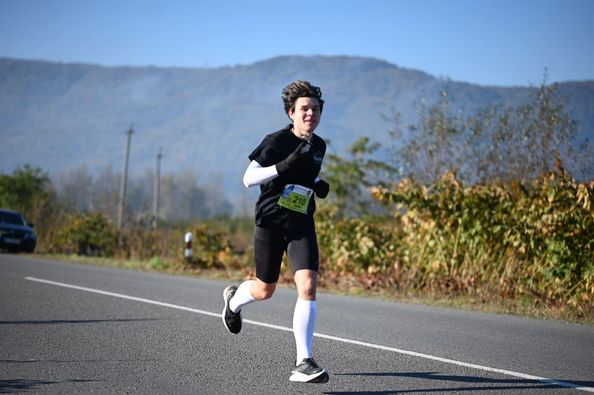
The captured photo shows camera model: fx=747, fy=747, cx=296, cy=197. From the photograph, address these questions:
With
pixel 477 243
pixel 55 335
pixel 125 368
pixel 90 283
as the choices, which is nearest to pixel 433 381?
pixel 125 368

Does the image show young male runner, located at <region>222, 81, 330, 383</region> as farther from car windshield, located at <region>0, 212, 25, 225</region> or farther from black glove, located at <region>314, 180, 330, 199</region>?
car windshield, located at <region>0, 212, 25, 225</region>

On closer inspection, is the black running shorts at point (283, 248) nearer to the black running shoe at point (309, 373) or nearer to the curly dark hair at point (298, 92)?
the black running shoe at point (309, 373)

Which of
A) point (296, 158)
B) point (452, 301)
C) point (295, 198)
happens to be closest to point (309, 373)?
point (295, 198)

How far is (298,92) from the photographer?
559 cm

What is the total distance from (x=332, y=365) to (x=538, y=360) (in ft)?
6.38

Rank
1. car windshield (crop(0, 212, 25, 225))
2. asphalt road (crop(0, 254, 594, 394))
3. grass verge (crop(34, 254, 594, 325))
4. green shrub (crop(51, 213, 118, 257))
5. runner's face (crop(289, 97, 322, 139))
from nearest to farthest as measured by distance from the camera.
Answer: asphalt road (crop(0, 254, 594, 394)), runner's face (crop(289, 97, 322, 139)), grass verge (crop(34, 254, 594, 325)), green shrub (crop(51, 213, 118, 257)), car windshield (crop(0, 212, 25, 225))

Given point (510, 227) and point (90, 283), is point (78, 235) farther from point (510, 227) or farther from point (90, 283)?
point (510, 227)

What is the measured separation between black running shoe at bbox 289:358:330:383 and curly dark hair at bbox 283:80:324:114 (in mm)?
1873

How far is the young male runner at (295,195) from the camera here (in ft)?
17.9

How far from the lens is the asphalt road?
5.36 m

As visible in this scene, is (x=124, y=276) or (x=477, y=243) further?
(x=124, y=276)

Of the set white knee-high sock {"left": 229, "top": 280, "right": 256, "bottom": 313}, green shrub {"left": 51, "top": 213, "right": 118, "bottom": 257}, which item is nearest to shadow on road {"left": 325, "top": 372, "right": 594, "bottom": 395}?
white knee-high sock {"left": 229, "top": 280, "right": 256, "bottom": 313}

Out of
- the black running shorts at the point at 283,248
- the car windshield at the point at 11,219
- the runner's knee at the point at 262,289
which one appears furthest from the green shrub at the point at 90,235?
the black running shorts at the point at 283,248

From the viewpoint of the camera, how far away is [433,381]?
5523mm
